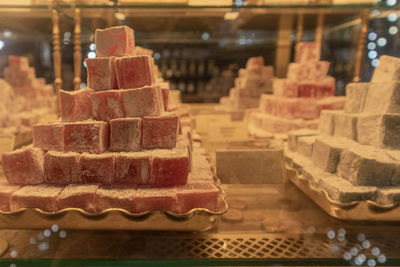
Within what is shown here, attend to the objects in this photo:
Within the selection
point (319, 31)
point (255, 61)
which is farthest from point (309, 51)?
point (255, 61)

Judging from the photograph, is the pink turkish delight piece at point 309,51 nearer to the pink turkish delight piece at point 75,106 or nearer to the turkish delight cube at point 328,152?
the turkish delight cube at point 328,152

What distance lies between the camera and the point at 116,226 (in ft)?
2.72

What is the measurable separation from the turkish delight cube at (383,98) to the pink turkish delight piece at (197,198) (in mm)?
700

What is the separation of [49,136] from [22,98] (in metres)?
1.86

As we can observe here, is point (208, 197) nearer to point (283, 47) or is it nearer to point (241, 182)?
point (241, 182)

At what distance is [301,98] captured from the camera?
6.89ft

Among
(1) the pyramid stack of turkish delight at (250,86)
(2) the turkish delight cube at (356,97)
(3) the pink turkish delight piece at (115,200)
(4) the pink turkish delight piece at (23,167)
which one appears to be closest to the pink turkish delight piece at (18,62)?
(4) the pink turkish delight piece at (23,167)

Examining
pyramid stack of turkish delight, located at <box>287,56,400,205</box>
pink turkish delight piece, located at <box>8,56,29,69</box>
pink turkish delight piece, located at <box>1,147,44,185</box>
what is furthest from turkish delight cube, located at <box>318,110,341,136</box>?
pink turkish delight piece, located at <box>8,56,29,69</box>

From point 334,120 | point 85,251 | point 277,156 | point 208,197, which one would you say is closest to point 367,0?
point 334,120

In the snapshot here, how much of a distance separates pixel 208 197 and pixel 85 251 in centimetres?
37

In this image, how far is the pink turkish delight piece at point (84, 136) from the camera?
952mm

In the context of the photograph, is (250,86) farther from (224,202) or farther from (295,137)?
(224,202)

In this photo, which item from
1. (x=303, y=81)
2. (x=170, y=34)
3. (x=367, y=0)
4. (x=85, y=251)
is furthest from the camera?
(x=303, y=81)

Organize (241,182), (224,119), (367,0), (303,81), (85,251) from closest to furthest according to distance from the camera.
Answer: (85,251) → (241,182) → (367,0) → (303,81) → (224,119)
